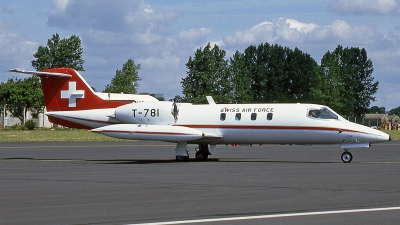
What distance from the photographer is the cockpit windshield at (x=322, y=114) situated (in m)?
33.0

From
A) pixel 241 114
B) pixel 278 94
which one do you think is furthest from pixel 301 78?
pixel 241 114

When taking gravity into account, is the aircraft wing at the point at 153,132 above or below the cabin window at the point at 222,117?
below

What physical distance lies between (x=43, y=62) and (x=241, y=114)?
101495 mm

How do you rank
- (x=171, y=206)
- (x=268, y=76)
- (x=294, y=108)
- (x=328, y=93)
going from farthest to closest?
(x=268, y=76) → (x=328, y=93) → (x=294, y=108) → (x=171, y=206)

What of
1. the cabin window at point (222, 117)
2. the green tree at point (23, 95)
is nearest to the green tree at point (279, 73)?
the green tree at point (23, 95)

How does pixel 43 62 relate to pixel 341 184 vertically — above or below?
above

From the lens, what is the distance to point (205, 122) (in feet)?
114

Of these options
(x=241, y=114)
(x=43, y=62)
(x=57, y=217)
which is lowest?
(x=57, y=217)

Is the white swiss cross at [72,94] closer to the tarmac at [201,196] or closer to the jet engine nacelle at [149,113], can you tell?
the jet engine nacelle at [149,113]

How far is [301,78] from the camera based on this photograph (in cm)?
12925

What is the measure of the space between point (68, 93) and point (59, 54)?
95653mm

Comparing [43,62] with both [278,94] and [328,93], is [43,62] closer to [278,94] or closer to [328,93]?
[278,94]

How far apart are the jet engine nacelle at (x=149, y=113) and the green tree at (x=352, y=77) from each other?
91.9 metres

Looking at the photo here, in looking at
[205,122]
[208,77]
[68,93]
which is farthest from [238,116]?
[208,77]
